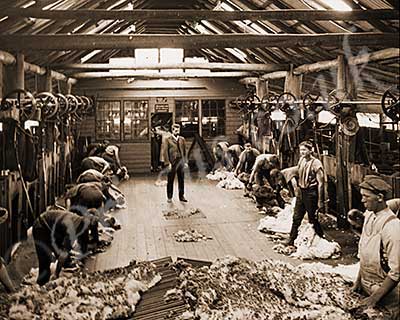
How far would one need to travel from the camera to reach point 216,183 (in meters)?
12.7

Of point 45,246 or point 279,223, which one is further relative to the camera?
point 279,223

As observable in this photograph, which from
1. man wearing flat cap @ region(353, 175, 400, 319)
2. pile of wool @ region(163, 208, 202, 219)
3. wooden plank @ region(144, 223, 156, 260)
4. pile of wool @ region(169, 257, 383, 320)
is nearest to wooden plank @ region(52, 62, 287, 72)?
pile of wool @ region(163, 208, 202, 219)

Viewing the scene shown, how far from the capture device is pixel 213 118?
15883mm

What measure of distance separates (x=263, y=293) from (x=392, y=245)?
1265 mm

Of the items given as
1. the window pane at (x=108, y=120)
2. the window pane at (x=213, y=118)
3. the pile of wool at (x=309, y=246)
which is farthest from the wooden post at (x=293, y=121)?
the window pane at (x=108, y=120)

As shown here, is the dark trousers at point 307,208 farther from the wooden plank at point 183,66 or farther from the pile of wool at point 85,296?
the wooden plank at point 183,66

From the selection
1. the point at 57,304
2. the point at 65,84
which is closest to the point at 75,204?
the point at 57,304

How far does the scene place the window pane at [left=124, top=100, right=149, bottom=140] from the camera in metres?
15.4

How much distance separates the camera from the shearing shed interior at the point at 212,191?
4.50 metres

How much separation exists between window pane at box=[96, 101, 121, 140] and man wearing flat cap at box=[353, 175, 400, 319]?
11653 mm

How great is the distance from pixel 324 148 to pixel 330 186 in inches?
50.8

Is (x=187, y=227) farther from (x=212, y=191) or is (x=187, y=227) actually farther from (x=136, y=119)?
(x=136, y=119)

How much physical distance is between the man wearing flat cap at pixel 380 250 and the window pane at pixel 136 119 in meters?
11.5

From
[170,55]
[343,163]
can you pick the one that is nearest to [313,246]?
[343,163]
